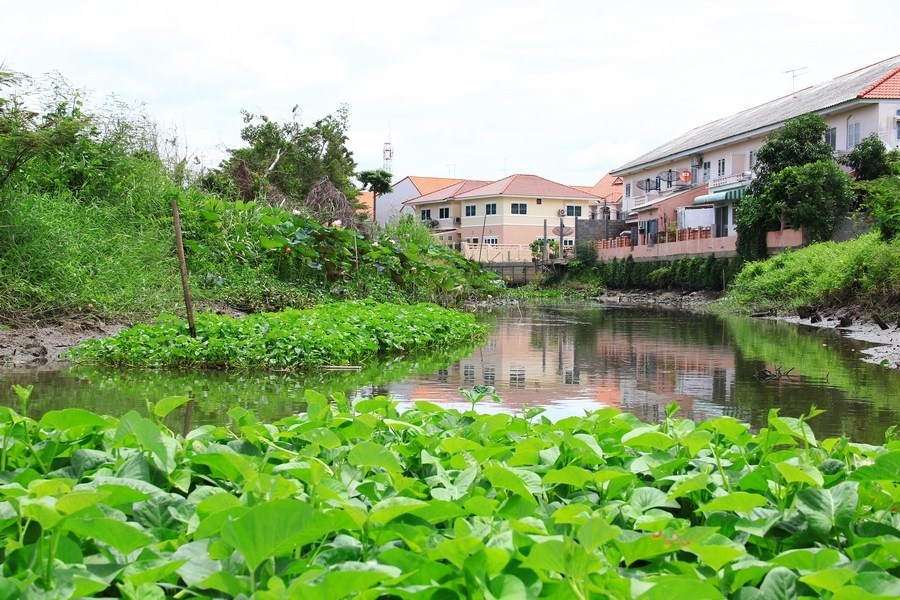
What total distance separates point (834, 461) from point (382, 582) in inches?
53.5

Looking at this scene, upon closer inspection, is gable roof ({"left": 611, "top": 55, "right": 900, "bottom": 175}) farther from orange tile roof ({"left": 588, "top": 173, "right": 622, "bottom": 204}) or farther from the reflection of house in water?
the reflection of house in water

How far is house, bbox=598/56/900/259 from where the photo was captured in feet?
100

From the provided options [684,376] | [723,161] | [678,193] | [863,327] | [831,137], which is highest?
[723,161]

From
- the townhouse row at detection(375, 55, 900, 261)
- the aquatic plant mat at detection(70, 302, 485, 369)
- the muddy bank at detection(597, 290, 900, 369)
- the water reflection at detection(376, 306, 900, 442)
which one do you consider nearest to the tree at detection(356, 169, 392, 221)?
the townhouse row at detection(375, 55, 900, 261)

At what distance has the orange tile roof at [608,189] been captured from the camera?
68938 mm

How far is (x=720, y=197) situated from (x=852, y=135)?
7.71 m

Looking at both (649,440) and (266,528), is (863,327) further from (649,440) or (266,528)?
(266,528)

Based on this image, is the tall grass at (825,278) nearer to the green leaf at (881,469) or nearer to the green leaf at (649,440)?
the green leaf at (649,440)

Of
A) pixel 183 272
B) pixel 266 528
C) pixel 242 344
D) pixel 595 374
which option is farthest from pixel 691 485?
pixel 595 374

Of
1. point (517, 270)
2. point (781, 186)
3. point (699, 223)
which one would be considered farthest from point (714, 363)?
point (517, 270)

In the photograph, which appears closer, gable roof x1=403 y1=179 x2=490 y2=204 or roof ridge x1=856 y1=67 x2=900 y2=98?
roof ridge x1=856 y1=67 x2=900 y2=98

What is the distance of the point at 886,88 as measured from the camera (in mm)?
30469

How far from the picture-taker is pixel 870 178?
29.5m

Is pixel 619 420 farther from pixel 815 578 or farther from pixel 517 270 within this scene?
pixel 517 270
